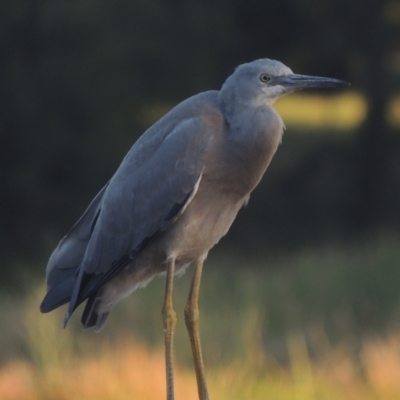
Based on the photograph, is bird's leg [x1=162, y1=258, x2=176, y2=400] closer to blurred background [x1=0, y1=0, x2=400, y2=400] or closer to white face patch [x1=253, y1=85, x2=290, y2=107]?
white face patch [x1=253, y1=85, x2=290, y2=107]

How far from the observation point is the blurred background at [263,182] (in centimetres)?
879

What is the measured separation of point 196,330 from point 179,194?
60cm

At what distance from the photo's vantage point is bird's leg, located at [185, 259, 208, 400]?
3.96 meters

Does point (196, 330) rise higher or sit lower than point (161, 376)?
higher

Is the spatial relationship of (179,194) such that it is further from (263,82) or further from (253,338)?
(253,338)

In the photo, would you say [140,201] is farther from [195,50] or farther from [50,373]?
[195,50]

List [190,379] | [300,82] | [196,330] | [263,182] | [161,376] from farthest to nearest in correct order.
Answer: [263,182] → [190,379] → [161,376] → [196,330] → [300,82]

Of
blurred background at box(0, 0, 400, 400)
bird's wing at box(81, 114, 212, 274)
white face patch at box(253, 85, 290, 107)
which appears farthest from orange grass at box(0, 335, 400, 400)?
white face patch at box(253, 85, 290, 107)

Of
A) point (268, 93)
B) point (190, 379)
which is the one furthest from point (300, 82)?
point (190, 379)

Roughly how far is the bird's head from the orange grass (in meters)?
1.80

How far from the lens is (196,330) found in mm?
4055

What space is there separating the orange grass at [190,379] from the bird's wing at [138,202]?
124 centimetres

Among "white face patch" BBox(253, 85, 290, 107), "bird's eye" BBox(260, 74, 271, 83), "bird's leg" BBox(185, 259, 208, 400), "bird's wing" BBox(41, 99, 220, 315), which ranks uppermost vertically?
"bird's eye" BBox(260, 74, 271, 83)

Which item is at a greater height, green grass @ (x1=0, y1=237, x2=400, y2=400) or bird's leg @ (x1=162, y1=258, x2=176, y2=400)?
bird's leg @ (x1=162, y1=258, x2=176, y2=400)
